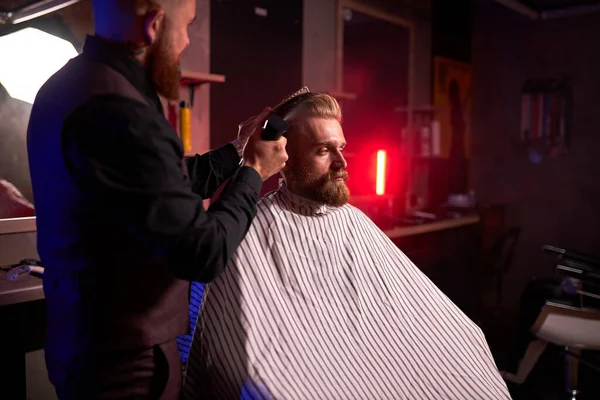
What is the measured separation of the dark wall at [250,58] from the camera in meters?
3.20

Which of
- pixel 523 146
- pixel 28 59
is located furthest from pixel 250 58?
pixel 523 146

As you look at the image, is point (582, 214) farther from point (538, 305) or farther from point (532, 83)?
point (538, 305)

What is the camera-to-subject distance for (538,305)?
10.5 ft

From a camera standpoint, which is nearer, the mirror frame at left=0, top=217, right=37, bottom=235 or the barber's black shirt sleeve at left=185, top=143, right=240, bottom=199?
the barber's black shirt sleeve at left=185, top=143, right=240, bottom=199

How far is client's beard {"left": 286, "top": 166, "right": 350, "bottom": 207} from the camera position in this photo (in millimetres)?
1834

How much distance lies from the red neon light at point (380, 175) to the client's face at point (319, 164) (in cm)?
184

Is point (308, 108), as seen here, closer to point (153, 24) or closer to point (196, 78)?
point (153, 24)

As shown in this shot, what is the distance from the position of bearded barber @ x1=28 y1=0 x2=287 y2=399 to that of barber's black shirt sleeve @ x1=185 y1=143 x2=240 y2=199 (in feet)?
1.19

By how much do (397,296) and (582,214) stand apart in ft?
13.9

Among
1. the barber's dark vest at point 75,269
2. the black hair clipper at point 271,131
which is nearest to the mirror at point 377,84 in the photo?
the black hair clipper at point 271,131

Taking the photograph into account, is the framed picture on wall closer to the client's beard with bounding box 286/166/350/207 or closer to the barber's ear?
the client's beard with bounding box 286/166/350/207

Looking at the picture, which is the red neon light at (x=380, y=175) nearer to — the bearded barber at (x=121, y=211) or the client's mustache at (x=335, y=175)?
the client's mustache at (x=335, y=175)

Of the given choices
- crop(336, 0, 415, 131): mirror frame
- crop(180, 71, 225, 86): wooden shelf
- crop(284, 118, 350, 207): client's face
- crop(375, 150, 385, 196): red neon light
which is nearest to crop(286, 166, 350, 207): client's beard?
crop(284, 118, 350, 207): client's face

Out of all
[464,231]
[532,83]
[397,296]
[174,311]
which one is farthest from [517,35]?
[174,311]
